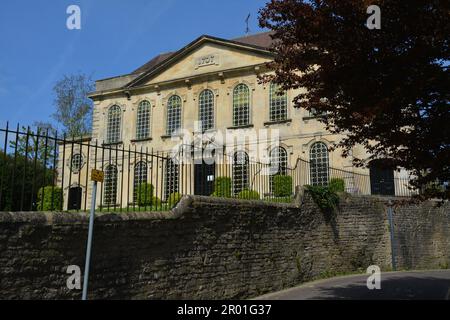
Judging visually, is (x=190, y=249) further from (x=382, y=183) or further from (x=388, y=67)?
(x=382, y=183)

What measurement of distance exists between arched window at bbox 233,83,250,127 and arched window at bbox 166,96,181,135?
3980mm

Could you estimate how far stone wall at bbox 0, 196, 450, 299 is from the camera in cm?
653

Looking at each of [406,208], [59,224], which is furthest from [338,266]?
[59,224]

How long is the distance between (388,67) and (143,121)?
25.4m

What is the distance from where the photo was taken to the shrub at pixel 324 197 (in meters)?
14.5

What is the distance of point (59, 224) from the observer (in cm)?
686

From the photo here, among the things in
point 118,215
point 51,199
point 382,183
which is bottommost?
point 118,215

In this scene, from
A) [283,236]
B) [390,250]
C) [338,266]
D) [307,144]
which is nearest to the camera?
[283,236]

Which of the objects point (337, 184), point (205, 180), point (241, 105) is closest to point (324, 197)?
→ point (337, 184)

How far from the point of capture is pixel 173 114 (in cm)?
2980

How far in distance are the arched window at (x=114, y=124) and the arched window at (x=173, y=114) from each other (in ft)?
12.7

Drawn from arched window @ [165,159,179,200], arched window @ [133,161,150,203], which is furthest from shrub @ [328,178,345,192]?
arched window @ [133,161,150,203]

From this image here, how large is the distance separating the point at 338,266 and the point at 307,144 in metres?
10.7
